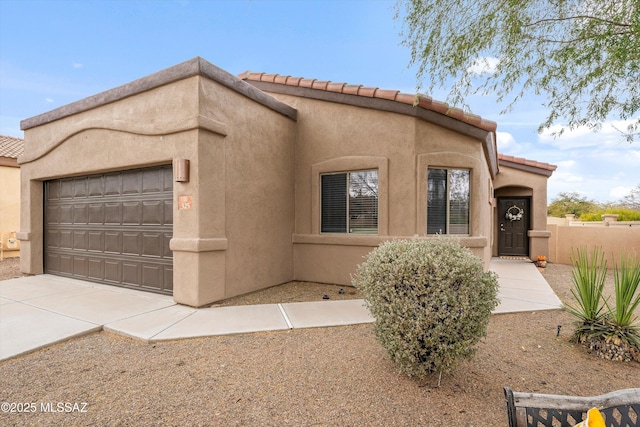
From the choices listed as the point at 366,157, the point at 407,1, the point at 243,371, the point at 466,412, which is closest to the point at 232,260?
the point at 243,371

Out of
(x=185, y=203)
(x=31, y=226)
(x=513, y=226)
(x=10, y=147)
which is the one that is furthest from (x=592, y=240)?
(x=10, y=147)

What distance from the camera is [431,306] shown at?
2.82 metres

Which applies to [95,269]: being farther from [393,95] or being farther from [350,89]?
[393,95]

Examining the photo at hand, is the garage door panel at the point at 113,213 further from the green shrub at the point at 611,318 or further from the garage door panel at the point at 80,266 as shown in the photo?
the green shrub at the point at 611,318

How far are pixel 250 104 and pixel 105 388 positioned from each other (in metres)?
5.60

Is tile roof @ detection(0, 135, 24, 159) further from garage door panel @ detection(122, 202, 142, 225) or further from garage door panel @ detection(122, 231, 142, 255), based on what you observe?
garage door panel @ detection(122, 231, 142, 255)

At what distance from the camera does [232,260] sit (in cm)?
628

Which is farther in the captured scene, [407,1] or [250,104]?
[250,104]

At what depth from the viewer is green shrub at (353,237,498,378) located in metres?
2.83

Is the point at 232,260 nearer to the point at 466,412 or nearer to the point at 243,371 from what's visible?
the point at 243,371

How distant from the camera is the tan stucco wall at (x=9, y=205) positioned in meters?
12.5

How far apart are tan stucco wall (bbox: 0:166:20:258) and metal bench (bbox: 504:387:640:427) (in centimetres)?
1699

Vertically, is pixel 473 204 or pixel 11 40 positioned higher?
pixel 11 40

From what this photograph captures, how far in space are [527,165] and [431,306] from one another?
1211 centimetres
